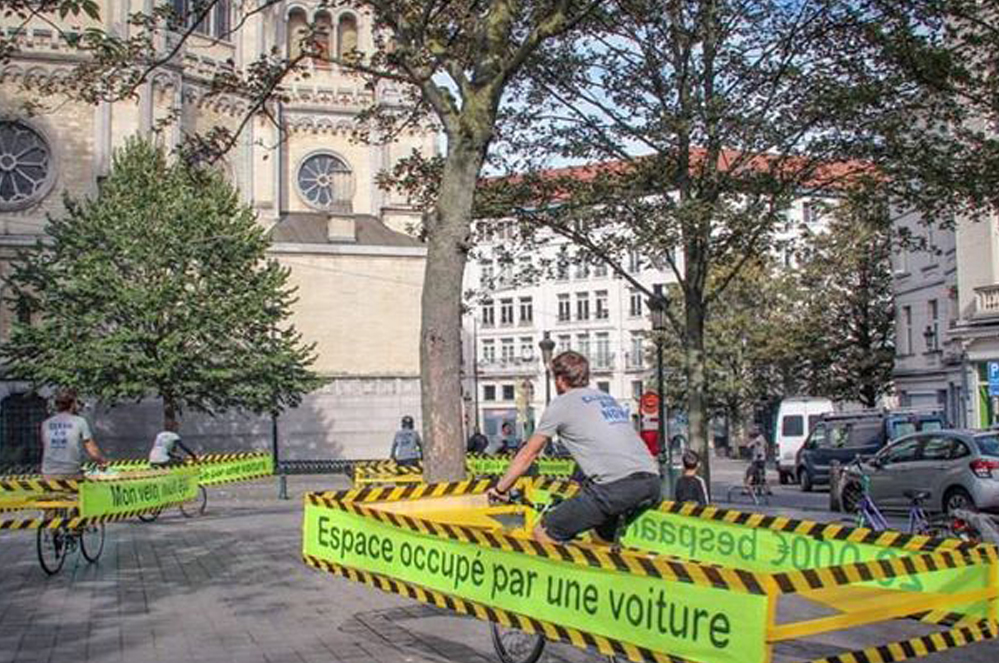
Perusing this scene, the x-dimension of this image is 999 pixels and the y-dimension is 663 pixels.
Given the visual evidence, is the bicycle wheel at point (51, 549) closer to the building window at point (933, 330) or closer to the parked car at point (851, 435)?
the parked car at point (851, 435)

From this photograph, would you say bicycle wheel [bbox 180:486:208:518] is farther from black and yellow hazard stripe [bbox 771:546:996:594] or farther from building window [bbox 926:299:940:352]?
building window [bbox 926:299:940:352]

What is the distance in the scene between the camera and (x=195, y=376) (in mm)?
39812

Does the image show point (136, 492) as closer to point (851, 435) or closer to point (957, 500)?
point (957, 500)

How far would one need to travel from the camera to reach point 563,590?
6.46 m

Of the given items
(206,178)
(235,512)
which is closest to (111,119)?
(235,512)

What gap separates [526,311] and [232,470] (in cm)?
6747

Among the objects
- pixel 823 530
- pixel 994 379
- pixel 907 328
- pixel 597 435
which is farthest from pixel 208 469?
pixel 907 328

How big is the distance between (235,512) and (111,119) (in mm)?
30602

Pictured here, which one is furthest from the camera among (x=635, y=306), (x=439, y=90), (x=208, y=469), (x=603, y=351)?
(x=603, y=351)

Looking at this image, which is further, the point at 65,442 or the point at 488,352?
the point at 488,352

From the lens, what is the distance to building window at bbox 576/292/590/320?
87188mm

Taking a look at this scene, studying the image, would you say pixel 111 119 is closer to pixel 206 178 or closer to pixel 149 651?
pixel 206 178

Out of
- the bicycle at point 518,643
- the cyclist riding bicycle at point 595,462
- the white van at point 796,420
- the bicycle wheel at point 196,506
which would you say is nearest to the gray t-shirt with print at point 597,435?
the cyclist riding bicycle at point 595,462

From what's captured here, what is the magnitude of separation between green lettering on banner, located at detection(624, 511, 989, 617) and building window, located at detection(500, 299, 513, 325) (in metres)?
83.4
